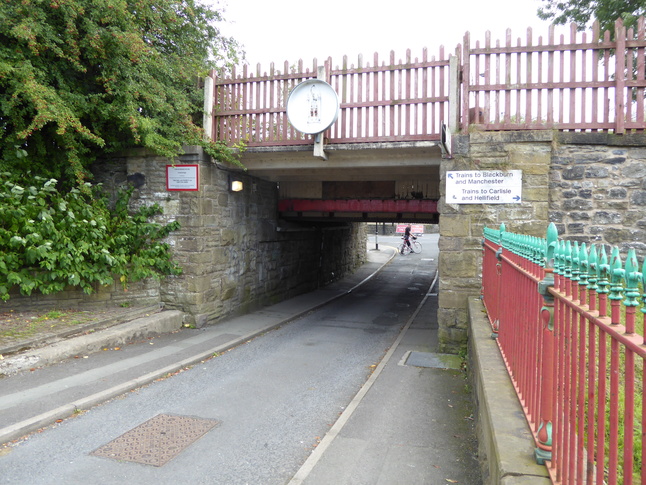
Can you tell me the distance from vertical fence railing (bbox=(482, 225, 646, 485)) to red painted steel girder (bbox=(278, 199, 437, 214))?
24.9 ft

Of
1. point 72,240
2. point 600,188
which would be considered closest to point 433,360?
point 600,188

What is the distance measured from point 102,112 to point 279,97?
9.63ft

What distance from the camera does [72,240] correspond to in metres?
7.24

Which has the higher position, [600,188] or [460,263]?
[600,188]

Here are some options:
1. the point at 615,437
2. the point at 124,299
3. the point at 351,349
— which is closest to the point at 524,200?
the point at 351,349

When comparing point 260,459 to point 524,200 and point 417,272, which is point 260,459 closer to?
point 524,200

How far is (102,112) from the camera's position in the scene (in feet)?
23.9

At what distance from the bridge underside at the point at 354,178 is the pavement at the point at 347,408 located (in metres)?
3.20

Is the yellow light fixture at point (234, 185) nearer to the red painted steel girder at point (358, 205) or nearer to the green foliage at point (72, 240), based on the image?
the green foliage at point (72, 240)

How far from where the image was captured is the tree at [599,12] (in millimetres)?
11244

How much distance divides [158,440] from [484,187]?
549cm

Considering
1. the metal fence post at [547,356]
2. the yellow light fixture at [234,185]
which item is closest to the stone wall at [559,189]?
the yellow light fixture at [234,185]

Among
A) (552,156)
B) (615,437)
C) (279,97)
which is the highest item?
(279,97)

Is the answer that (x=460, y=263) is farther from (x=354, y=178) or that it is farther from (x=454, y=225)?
(x=354, y=178)
